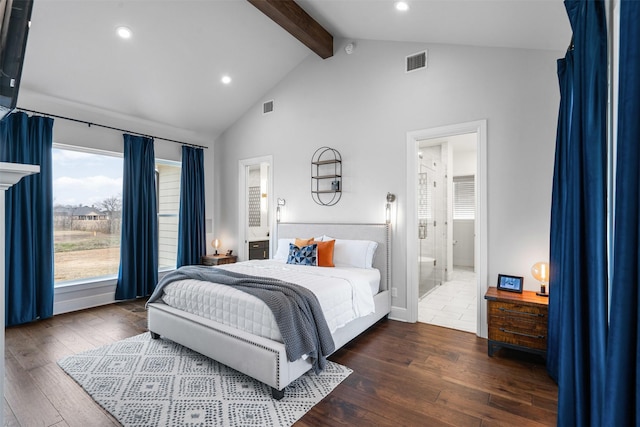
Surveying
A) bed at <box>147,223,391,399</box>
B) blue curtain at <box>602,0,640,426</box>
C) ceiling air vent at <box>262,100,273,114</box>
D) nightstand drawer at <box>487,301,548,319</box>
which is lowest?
bed at <box>147,223,391,399</box>

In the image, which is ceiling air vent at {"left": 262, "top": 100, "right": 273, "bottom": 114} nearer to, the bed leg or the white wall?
the white wall

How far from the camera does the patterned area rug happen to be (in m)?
2.05

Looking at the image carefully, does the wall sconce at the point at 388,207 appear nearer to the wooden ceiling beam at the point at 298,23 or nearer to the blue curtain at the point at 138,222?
the wooden ceiling beam at the point at 298,23

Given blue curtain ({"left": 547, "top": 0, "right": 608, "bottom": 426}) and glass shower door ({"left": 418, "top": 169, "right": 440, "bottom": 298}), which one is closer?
blue curtain ({"left": 547, "top": 0, "right": 608, "bottom": 426})

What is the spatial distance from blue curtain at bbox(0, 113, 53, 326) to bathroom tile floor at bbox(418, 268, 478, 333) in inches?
181

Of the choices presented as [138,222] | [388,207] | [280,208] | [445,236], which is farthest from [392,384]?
[138,222]

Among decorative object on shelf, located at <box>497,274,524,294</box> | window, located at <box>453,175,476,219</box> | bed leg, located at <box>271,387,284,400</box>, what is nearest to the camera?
bed leg, located at <box>271,387,284,400</box>

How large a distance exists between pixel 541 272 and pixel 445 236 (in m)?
3.14

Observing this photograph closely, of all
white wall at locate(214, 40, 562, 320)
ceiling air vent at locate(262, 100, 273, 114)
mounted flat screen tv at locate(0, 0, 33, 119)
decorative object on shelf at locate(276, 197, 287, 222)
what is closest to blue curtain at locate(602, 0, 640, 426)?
mounted flat screen tv at locate(0, 0, 33, 119)

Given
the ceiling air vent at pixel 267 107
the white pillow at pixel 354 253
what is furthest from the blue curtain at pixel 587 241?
the ceiling air vent at pixel 267 107

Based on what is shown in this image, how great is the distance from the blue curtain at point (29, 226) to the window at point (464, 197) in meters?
7.37

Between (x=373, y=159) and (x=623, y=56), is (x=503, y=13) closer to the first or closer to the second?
(x=373, y=159)

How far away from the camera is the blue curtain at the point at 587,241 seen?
3.92 ft

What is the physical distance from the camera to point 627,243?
88 cm
